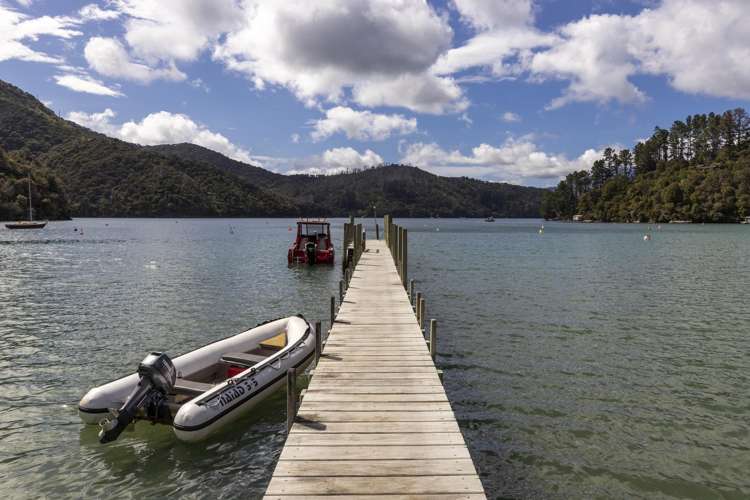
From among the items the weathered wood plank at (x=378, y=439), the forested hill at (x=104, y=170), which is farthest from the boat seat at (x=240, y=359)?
the forested hill at (x=104, y=170)

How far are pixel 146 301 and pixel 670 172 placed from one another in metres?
153

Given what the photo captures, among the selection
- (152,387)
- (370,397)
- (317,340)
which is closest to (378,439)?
(370,397)

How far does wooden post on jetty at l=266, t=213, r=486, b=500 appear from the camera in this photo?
14.3 ft

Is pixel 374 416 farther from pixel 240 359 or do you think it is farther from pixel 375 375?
pixel 240 359

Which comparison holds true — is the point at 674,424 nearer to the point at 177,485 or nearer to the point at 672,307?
the point at 177,485

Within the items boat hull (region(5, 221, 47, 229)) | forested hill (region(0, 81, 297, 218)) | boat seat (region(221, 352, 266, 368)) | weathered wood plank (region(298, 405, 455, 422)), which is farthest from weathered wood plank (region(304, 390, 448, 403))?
forested hill (region(0, 81, 297, 218))

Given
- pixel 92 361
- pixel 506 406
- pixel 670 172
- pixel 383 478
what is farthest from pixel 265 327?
pixel 670 172

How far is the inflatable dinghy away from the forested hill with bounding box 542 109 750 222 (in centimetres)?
13509

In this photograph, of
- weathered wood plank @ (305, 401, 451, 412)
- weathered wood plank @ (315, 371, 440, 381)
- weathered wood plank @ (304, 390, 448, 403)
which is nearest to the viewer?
weathered wood plank @ (305, 401, 451, 412)

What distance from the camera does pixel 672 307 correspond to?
18172mm

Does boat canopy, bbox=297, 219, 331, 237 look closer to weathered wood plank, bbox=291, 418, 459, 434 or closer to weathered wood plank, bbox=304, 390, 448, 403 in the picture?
weathered wood plank, bbox=304, 390, 448, 403

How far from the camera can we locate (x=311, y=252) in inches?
1319

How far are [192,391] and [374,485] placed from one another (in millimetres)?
4408

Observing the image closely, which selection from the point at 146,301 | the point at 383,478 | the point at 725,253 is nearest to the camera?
the point at 383,478
